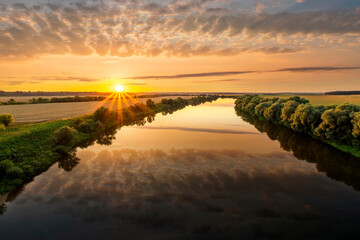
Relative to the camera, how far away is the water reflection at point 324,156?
29.8 m

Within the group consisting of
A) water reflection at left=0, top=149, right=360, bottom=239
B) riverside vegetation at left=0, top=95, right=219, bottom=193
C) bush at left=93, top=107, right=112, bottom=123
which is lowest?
water reflection at left=0, top=149, right=360, bottom=239

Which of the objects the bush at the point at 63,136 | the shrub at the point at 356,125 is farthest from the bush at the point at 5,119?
the shrub at the point at 356,125

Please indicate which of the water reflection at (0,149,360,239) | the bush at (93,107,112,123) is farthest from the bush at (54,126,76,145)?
the bush at (93,107,112,123)

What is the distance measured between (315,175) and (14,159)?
4633 cm

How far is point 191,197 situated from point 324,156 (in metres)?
30.9

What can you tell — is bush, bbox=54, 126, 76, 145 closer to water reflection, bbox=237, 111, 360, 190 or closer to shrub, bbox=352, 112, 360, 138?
water reflection, bbox=237, 111, 360, 190

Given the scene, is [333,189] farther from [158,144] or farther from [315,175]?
[158,144]

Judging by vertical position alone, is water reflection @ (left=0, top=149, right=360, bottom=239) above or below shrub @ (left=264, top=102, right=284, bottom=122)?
below

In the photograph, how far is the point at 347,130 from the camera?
125 feet

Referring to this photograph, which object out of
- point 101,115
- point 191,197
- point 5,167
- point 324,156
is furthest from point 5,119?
point 324,156

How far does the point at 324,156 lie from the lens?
125 feet

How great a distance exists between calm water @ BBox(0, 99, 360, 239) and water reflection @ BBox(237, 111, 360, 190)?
0.18 metres

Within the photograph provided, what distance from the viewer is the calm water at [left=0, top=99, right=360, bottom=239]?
18047mm

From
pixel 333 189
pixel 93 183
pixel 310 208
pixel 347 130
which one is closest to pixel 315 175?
pixel 333 189
